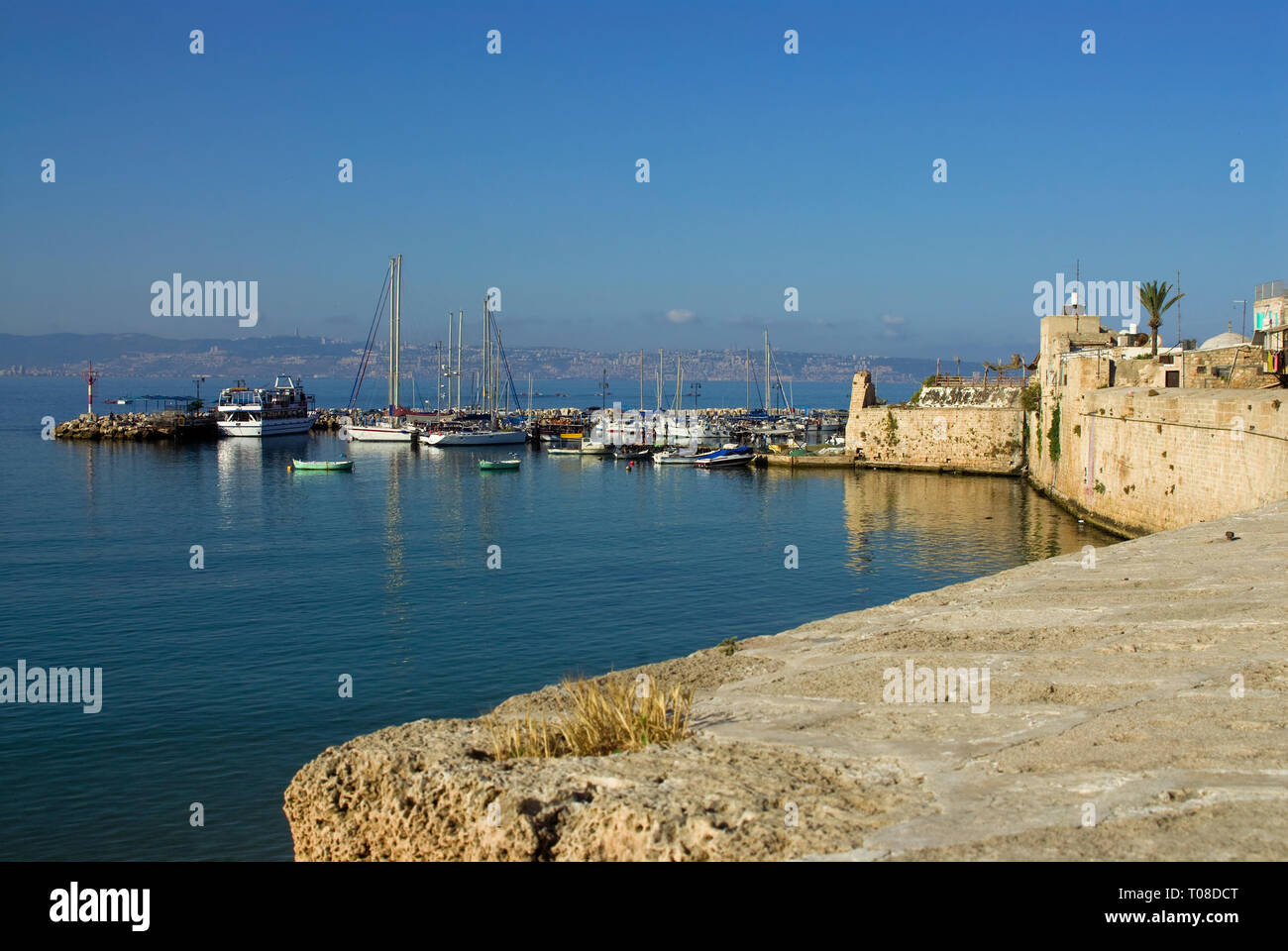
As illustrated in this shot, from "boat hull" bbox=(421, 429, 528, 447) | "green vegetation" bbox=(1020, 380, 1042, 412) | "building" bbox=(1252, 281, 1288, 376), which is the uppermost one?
"building" bbox=(1252, 281, 1288, 376)

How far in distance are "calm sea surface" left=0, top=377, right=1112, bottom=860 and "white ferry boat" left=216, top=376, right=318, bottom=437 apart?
33.0m

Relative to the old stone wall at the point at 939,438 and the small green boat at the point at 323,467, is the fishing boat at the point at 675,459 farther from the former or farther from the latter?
the small green boat at the point at 323,467

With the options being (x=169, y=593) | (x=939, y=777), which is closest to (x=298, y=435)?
(x=169, y=593)

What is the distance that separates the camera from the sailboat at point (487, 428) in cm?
8350

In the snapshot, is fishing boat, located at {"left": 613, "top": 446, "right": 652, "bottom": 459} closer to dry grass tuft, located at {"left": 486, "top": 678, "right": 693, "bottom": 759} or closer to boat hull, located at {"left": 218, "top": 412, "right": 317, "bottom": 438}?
boat hull, located at {"left": 218, "top": 412, "right": 317, "bottom": 438}

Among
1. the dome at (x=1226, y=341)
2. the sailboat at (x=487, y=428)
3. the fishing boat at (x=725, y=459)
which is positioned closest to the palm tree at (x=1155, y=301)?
the dome at (x=1226, y=341)

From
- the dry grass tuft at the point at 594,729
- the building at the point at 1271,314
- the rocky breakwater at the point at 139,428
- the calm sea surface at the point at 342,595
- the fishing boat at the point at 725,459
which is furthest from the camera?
the rocky breakwater at the point at 139,428

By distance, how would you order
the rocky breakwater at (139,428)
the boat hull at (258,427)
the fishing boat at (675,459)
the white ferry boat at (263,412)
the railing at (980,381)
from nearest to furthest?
1. the railing at (980,381)
2. the fishing boat at (675,459)
3. the rocky breakwater at (139,428)
4. the boat hull at (258,427)
5. the white ferry boat at (263,412)

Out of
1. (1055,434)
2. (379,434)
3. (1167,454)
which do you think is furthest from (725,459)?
(1167,454)

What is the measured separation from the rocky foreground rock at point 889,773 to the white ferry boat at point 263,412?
3483 inches

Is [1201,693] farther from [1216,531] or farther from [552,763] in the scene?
[1216,531]

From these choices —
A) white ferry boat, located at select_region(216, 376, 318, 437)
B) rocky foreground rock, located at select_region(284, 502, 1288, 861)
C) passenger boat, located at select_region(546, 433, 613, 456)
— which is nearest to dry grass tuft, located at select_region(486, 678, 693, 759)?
rocky foreground rock, located at select_region(284, 502, 1288, 861)

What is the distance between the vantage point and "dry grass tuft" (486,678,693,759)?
622cm

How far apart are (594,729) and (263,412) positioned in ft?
304
